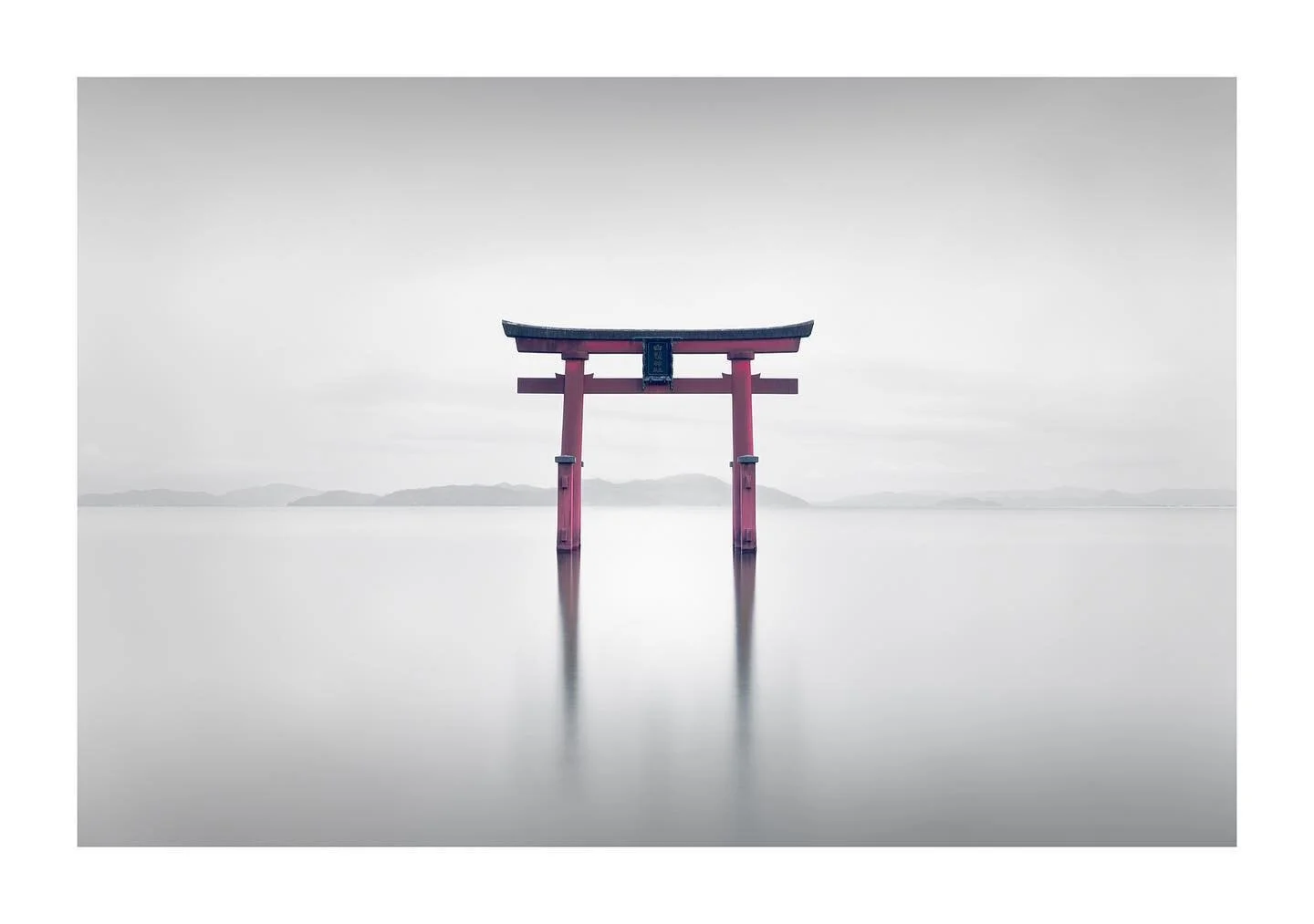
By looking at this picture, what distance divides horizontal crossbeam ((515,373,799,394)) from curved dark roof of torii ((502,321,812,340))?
610mm

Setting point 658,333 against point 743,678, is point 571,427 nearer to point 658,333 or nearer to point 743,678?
point 658,333

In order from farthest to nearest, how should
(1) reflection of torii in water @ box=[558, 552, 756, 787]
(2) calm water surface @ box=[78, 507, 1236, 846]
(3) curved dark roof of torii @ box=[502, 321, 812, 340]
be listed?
1. (3) curved dark roof of torii @ box=[502, 321, 812, 340]
2. (1) reflection of torii in water @ box=[558, 552, 756, 787]
3. (2) calm water surface @ box=[78, 507, 1236, 846]

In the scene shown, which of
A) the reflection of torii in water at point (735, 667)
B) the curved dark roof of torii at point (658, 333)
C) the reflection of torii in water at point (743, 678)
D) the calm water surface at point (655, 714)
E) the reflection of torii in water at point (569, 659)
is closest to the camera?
the calm water surface at point (655, 714)

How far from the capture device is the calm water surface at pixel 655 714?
2.51 meters

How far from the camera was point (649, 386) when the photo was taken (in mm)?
9875

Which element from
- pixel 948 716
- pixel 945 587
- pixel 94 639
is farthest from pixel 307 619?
pixel 945 587

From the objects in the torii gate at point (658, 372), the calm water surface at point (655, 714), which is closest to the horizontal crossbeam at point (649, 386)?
the torii gate at point (658, 372)

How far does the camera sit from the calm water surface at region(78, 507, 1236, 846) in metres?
2.51

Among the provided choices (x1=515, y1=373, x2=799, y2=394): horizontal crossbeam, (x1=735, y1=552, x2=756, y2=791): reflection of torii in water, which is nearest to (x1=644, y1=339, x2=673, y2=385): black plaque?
(x1=515, y1=373, x2=799, y2=394): horizontal crossbeam

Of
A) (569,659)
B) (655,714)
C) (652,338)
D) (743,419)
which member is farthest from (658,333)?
(655,714)

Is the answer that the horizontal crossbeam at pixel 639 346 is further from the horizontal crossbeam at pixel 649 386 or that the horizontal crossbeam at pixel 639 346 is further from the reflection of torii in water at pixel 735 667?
the reflection of torii in water at pixel 735 667

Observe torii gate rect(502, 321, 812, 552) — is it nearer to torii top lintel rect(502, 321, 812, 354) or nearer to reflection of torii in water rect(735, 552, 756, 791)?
torii top lintel rect(502, 321, 812, 354)

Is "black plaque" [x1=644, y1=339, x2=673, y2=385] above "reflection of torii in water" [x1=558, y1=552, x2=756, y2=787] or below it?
above

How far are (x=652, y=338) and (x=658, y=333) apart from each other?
12 centimetres
